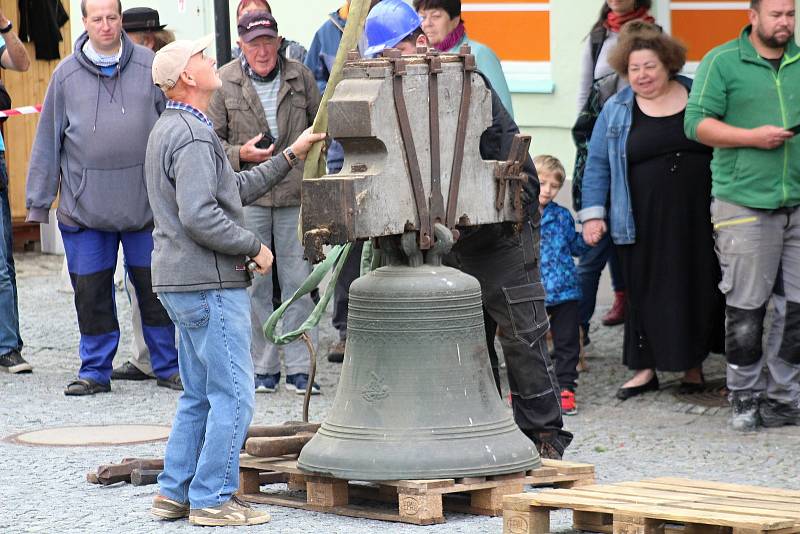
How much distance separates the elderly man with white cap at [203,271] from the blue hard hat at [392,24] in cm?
84

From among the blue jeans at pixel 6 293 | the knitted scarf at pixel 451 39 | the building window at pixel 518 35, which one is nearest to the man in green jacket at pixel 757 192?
the knitted scarf at pixel 451 39

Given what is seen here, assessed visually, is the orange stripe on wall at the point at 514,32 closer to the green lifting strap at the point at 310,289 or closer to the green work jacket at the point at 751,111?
the green work jacket at the point at 751,111

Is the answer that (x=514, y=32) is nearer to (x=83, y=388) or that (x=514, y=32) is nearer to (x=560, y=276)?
(x=560, y=276)

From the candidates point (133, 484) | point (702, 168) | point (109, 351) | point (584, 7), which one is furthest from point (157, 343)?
point (584, 7)

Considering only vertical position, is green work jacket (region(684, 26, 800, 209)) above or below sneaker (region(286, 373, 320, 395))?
above

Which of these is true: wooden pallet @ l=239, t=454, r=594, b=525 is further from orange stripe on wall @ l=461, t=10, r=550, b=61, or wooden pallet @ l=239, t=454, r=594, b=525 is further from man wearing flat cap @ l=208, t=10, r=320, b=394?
orange stripe on wall @ l=461, t=10, r=550, b=61

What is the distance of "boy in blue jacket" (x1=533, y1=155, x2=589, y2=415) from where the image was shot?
943 centimetres

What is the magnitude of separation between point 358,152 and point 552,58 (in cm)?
601

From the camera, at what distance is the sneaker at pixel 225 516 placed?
21.1 ft

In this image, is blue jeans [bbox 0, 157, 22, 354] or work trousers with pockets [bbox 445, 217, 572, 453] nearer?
work trousers with pockets [bbox 445, 217, 572, 453]

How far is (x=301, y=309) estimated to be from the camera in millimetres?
9930

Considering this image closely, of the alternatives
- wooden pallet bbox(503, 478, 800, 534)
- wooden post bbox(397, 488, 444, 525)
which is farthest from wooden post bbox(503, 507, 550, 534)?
wooden post bbox(397, 488, 444, 525)

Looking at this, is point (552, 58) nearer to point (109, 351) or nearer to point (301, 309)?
point (301, 309)

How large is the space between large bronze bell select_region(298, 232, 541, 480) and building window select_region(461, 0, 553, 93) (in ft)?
19.2
